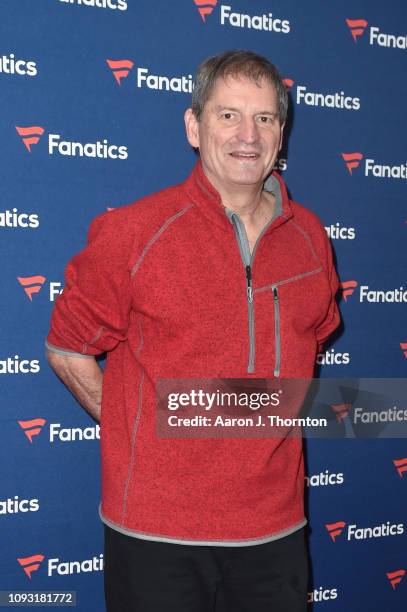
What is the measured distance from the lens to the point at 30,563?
1.88 metres

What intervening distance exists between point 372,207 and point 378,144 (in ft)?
0.71

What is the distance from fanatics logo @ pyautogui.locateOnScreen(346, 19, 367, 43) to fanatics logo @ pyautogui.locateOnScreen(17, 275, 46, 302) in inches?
51.3

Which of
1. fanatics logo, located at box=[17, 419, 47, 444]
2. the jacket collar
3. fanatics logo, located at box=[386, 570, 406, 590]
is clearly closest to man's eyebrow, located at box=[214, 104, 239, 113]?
the jacket collar

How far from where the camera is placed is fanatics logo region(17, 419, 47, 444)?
1.83 meters

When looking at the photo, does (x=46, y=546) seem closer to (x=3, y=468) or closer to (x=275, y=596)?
(x=3, y=468)

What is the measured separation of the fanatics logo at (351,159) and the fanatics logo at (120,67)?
2.54 feet

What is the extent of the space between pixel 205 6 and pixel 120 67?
339 millimetres

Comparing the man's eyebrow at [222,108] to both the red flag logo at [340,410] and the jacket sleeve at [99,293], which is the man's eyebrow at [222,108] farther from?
the red flag logo at [340,410]

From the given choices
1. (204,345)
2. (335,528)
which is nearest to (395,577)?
(335,528)

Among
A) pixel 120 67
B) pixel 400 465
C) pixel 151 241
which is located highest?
pixel 120 67

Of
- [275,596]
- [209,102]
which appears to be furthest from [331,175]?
[275,596]

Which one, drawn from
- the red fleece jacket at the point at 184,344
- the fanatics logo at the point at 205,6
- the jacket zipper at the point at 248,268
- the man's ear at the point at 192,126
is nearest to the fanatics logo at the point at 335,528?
the red fleece jacket at the point at 184,344

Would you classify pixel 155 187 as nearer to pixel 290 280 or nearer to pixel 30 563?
pixel 290 280

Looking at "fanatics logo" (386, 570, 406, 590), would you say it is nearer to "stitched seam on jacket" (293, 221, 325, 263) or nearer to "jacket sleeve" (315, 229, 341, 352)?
"jacket sleeve" (315, 229, 341, 352)
